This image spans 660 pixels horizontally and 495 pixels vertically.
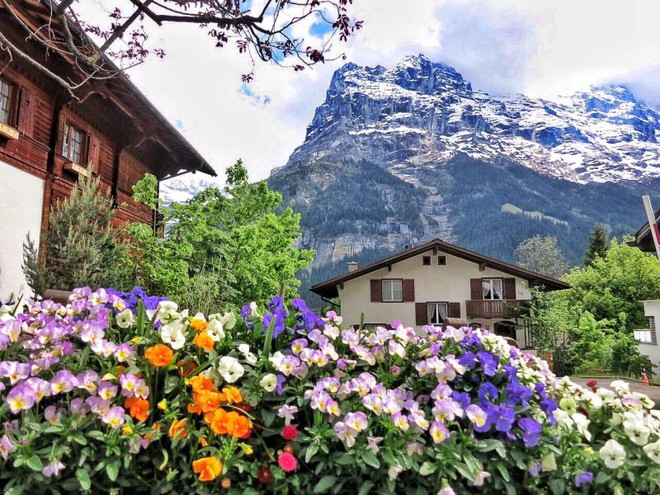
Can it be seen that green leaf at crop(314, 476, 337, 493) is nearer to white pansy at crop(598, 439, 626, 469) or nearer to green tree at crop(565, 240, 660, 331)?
white pansy at crop(598, 439, 626, 469)

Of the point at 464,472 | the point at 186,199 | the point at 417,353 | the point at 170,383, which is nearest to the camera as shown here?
the point at 464,472

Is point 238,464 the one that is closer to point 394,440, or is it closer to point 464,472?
point 394,440

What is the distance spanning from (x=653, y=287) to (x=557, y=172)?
163 meters

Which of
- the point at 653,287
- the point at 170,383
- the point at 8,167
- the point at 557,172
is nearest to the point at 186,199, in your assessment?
the point at 8,167

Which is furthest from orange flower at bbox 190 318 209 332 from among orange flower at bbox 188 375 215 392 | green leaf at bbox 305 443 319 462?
green leaf at bbox 305 443 319 462

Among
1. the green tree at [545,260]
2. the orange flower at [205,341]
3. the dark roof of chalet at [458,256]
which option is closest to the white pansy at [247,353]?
the orange flower at [205,341]

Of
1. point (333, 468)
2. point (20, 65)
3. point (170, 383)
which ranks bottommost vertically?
point (333, 468)

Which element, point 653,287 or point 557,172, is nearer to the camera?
point 653,287

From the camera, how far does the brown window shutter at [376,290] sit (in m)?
24.5

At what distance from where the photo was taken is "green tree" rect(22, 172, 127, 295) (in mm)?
8769

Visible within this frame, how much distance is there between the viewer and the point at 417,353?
2.15 m

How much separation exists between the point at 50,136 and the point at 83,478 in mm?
10630

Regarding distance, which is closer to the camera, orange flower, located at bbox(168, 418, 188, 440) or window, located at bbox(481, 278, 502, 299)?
orange flower, located at bbox(168, 418, 188, 440)

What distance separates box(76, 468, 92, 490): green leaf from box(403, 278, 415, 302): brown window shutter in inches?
923
